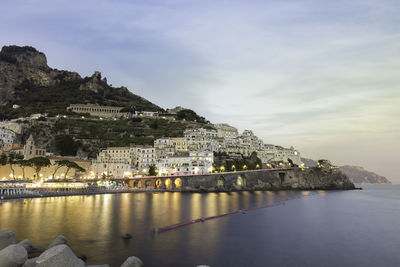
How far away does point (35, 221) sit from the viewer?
965 inches

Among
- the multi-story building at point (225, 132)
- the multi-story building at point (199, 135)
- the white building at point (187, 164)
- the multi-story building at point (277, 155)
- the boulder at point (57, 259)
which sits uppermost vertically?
the multi-story building at point (225, 132)

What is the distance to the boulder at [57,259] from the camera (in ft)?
24.9

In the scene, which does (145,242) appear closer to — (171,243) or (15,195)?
(171,243)

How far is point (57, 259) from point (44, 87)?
6893 inches

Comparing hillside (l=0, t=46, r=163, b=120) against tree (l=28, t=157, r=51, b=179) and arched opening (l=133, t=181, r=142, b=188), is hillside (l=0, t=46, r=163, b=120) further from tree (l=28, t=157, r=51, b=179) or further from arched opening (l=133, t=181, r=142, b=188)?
tree (l=28, t=157, r=51, b=179)

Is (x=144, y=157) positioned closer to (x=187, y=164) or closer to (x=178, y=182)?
(x=187, y=164)

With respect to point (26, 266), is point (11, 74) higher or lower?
higher

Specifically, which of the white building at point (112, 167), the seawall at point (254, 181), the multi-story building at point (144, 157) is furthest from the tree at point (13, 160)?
the multi-story building at point (144, 157)

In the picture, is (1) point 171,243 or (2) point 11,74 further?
(2) point 11,74

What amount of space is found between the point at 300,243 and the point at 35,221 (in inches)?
905

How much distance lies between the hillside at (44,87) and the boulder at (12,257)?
123m

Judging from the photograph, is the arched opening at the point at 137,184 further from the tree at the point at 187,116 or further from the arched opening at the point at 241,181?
the tree at the point at 187,116

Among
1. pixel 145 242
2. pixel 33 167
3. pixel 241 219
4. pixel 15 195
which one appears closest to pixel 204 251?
pixel 145 242

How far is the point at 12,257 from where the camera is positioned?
8695 mm
